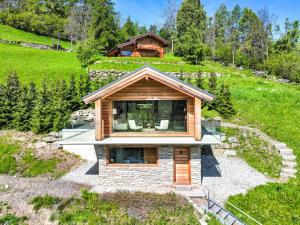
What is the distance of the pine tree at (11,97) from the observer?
2341 centimetres

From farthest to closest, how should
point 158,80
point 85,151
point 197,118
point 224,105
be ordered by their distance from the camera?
point 224,105 < point 85,151 < point 197,118 < point 158,80

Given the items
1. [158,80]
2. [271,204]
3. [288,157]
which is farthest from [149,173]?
[288,157]

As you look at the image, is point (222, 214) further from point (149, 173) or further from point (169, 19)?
point (169, 19)

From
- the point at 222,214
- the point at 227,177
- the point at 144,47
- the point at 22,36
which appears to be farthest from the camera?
the point at 22,36

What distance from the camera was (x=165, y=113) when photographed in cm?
1599

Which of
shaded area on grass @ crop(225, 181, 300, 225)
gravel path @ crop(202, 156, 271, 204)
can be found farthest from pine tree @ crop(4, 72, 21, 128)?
shaded area on grass @ crop(225, 181, 300, 225)

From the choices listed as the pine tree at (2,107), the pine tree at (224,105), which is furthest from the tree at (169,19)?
the pine tree at (2,107)

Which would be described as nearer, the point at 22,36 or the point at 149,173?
the point at 149,173

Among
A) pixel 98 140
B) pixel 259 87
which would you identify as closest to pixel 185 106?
pixel 98 140

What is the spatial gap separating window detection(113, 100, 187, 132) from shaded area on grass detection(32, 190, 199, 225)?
3.92 m

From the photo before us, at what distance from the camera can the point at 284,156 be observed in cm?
1956

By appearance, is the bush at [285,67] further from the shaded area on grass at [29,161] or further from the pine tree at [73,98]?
the shaded area on grass at [29,161]

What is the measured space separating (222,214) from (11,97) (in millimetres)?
21063

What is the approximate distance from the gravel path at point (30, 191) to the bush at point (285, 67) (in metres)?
47.3
